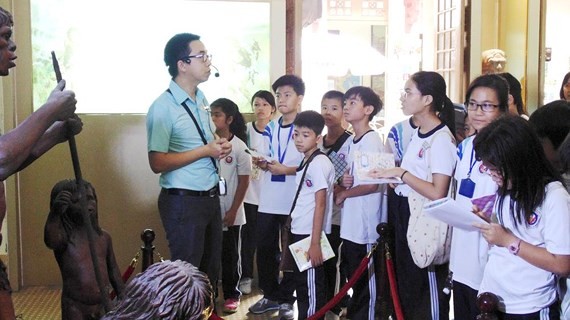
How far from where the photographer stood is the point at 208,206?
339cm

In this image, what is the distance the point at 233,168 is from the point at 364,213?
3.74 feet

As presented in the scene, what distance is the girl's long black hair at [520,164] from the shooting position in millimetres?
2324

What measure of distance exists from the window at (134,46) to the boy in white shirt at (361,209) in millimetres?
1379

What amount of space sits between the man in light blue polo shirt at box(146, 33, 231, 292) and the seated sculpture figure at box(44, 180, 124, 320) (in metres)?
0.56

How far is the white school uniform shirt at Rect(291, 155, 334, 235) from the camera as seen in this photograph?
3.89m

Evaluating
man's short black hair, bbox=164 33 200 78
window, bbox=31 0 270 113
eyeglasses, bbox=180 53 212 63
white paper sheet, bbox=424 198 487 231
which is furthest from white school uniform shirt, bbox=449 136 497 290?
window, bbox=31 0 270 113

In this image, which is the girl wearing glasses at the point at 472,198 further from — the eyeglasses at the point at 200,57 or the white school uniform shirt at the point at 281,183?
the white school uniform shirt at the point at 281,183

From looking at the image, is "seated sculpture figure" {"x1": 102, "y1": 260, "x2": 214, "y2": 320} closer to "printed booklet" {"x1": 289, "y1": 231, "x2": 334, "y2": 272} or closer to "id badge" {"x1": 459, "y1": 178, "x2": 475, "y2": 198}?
"id badge" {"x1": 459, "y1": 178, "x2": 475, "y2": 198}

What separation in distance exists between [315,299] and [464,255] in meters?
1.28

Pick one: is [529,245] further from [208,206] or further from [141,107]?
[141,107]

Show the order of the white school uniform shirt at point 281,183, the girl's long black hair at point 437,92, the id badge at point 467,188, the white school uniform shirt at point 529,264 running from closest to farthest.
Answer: the white school uniform shirt at point 529,264 → the id badge at point 467,188 → the girl's long black hair at point 437,92 → the white school uniform shirt at point 281,183

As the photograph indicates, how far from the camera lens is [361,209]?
3.97m

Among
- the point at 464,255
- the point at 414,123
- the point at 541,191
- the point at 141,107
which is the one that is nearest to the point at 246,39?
the point at 141,107

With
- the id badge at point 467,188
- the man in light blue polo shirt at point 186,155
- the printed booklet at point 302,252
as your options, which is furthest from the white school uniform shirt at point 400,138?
the man in light blue polo shirt at point 186,155
